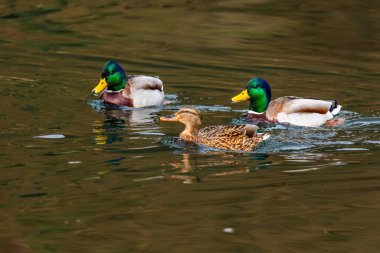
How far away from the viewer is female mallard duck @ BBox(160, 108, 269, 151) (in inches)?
502

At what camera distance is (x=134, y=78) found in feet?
55.3

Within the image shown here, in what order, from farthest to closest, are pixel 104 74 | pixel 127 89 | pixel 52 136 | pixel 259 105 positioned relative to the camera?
pixel 104 74 < pixel 127 89 < pixel 259 105 < pixel 52 136

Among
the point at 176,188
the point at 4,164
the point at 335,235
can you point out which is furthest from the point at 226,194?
the point at 4,164

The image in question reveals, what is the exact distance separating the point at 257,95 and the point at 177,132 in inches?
72.7

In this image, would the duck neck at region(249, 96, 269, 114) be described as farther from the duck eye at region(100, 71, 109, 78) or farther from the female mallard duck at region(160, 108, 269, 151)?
the duck eye at region(100, 71, 109, 78)

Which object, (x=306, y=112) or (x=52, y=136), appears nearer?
(x=52, y=136)

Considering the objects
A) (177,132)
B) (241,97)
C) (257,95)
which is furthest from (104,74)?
(177,132)

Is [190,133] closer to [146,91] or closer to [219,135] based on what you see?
[219,135]

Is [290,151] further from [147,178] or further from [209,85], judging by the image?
[209,85]

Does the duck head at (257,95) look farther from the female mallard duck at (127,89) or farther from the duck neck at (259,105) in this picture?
the female mallard duck at (127,89)

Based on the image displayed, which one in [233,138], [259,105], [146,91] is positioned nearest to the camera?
[233,138]

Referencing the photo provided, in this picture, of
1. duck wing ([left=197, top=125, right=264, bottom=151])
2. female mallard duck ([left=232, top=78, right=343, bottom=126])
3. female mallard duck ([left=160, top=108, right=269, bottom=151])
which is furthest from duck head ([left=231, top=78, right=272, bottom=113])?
duck wing ([left=197, top=125, right=264, bottom=151])

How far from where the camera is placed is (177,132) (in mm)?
13938

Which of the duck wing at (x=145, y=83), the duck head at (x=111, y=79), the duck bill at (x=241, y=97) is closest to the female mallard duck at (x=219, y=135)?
the duck bill at (x=241, y=97)
